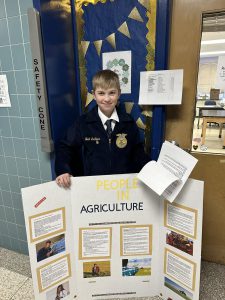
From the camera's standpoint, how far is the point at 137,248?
1396 millimetres

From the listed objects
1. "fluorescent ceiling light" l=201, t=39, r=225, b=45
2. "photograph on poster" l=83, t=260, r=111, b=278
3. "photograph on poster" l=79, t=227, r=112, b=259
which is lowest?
"photograph on poster" l=83, t=260, r=111, b=278

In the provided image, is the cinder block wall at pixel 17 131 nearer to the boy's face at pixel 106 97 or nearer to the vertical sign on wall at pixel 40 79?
the vertical sign on wall at pixel 40 79

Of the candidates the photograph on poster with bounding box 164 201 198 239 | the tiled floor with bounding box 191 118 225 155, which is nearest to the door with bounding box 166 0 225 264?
the tiled floor with bounding box 191 118 225 155

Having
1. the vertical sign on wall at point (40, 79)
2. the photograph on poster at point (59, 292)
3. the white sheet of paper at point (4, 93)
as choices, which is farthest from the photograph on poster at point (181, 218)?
the white sheet of paper at point (4, 93)

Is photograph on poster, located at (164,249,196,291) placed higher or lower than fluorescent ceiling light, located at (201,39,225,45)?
lower

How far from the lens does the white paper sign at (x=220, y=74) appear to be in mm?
1410

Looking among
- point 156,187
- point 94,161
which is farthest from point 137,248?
point 94,161

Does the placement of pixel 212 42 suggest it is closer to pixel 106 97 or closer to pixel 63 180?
pixel 106 97

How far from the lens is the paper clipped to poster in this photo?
44.4 inches

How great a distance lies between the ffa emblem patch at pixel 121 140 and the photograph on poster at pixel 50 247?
622mm

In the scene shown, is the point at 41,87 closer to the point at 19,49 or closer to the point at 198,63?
the point at 19,49

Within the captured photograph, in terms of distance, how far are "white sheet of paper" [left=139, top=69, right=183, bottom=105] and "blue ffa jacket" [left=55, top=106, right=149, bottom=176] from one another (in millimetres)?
227

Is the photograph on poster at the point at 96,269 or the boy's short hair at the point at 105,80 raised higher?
the boy's short hair at the point at 105,80

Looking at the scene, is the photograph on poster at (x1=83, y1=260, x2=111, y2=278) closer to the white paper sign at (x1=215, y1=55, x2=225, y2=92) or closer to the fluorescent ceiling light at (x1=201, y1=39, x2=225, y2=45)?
the white paper sign at (x1=215, y1=55, x2=225, y2=92)
